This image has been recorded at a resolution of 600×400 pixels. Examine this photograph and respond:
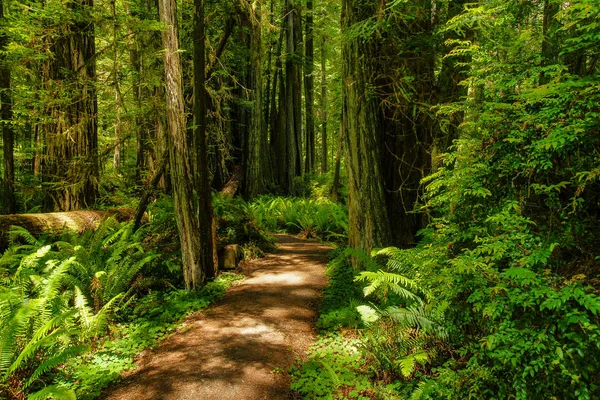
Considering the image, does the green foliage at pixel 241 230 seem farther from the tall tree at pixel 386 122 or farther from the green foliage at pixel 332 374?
the green foliage at pixel 332 374

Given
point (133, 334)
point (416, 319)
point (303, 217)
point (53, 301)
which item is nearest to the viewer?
point (416, 319)

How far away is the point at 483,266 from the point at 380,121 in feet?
12.8

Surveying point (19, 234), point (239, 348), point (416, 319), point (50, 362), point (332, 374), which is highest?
point (19, 234)

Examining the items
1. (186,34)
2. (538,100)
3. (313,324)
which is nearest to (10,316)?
(313,324)

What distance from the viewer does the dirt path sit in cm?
357

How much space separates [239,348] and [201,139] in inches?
149

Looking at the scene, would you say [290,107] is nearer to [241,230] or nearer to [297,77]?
[297,77]

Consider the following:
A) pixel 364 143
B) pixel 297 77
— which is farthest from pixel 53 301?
pixel 297 77

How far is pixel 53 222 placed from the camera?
21.7 feet

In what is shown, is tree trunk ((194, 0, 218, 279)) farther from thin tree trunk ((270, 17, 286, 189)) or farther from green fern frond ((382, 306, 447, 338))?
thin tree trunk ((270, 17, 286, 189))

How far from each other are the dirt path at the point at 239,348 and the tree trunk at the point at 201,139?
1.10 metres

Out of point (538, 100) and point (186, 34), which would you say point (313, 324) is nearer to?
point (538, 100)

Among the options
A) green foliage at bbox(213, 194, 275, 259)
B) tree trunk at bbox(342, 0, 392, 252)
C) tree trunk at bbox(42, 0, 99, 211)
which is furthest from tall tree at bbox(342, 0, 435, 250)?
tree trunk at bbox(42, 0, 99, 211)

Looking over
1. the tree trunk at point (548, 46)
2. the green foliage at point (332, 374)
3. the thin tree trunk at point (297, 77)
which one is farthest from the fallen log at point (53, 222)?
the thin tree trunk at point (297, 77)
